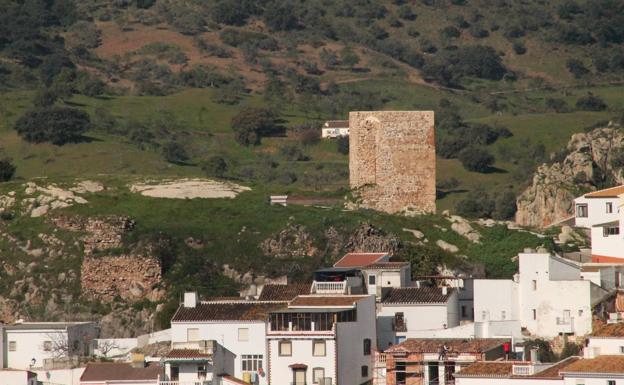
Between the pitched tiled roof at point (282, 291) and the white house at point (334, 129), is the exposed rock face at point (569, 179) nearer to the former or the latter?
the pitched tiled roof at point (282, 291)

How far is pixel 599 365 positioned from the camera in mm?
60219

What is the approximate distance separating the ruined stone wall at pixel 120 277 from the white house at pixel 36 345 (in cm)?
912

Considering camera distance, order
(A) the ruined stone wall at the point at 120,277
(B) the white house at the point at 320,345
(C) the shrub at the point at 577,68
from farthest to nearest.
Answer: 1. (C) the shrub at the point at 577,68
2. (A) the ruined stone wall at the point at 120,277
3. (B) the white house at the point at 320,345

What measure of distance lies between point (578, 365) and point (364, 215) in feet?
96.5

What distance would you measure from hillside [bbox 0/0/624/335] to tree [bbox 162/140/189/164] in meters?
0.18

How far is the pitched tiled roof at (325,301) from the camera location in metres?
69.6

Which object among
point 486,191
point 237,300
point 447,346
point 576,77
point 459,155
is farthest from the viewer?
point 576,77

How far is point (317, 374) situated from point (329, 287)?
7.21 m

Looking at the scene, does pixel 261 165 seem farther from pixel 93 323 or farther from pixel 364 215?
pixel 93 323

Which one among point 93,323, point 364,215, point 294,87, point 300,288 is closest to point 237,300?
point 300,288

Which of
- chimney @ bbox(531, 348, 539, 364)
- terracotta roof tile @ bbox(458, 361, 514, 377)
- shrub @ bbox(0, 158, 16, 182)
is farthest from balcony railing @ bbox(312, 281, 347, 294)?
shrub @ bbox(0, 158, 16, 182)

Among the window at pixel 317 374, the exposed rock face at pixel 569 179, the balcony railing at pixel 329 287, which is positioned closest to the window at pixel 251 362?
the window at pixel 317 374

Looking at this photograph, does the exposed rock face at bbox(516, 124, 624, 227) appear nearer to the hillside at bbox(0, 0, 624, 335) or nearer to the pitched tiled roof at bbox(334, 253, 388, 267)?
the hillside at bbox(0, 0, 624, 335)

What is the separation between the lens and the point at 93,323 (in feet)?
261
